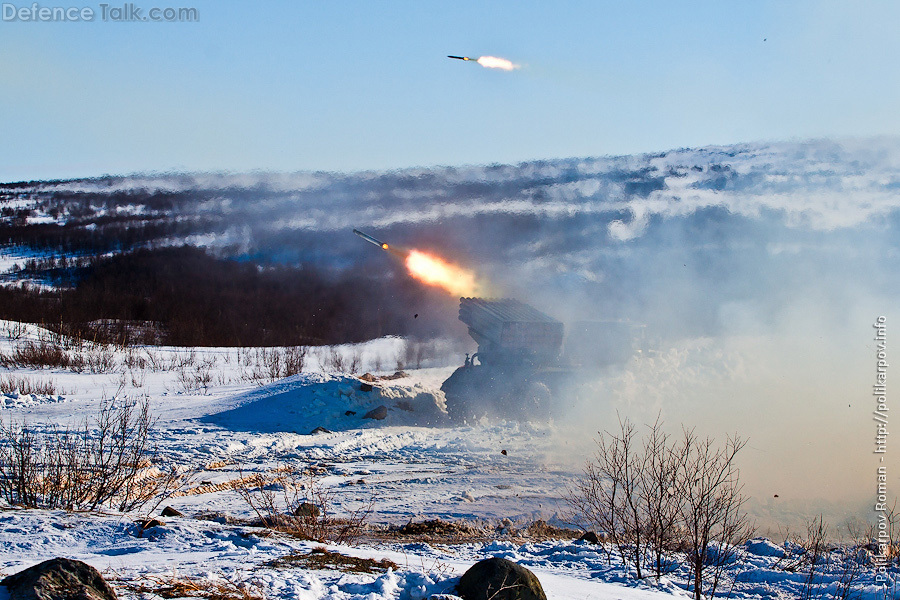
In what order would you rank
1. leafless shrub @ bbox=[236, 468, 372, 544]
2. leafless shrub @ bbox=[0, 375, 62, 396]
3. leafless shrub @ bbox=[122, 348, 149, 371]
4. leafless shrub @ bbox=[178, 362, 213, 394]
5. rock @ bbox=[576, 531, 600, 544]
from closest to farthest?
1. leafless shrub @ bbox=[236, 468, 372, 544]
2. rock @ bbox=[576, 531, 600, 544]
3. leafless shrub @ bbox=[0, 375, 62, 396]
4. leafless shrub @ bbox=[178, 362, 213, 394]
5. leafless shrub @ bbox=[122, 348, 149, 371]

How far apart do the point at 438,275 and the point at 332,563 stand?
16.2 m

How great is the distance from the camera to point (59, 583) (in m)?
3.94

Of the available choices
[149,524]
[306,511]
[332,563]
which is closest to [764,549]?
[306,511]

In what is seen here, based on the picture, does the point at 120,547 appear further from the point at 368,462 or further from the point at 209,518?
the point at 368,462

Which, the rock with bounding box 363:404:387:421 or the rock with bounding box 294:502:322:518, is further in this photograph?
the rock with bounding box 363:404:387:421

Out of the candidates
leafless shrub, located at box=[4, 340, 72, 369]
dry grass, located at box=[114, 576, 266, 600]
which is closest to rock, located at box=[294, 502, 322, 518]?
dry grass, located at box=[114, 576, 266, 600]

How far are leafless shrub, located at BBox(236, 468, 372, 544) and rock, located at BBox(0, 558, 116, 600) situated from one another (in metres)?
2.69

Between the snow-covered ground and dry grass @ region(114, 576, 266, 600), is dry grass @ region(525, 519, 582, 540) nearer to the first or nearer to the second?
the snow-covered ground

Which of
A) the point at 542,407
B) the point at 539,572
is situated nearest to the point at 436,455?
the point at 542,407

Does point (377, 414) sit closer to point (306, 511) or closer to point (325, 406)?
point (325, 406)

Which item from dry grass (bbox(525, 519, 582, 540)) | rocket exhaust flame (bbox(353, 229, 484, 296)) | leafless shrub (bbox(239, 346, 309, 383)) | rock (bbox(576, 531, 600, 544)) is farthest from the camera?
leafless shrub (bbox(239, 346, 309, 383))

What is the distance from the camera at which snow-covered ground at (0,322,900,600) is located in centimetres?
548

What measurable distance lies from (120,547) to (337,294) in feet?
113

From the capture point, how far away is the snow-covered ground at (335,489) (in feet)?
18.0
